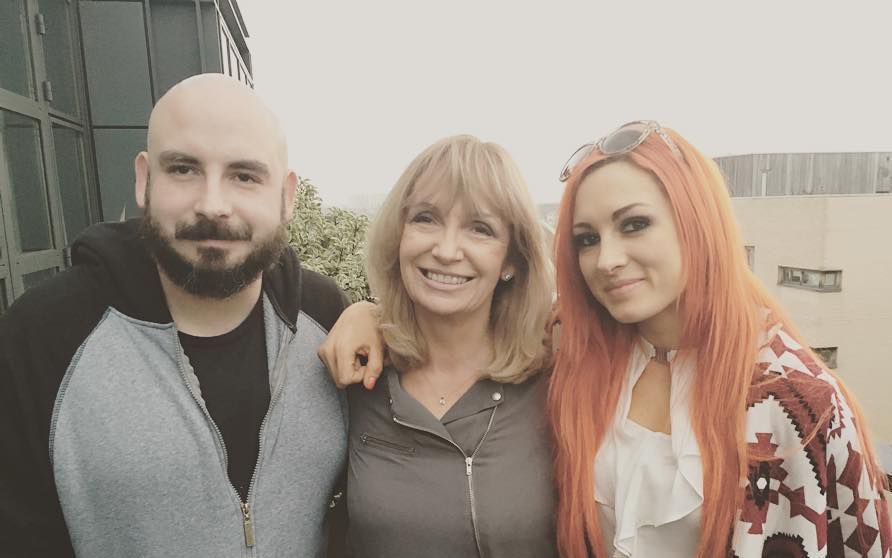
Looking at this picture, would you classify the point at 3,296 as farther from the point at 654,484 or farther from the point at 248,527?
the point at 654,484

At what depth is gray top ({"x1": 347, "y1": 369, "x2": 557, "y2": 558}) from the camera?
5.59 ft

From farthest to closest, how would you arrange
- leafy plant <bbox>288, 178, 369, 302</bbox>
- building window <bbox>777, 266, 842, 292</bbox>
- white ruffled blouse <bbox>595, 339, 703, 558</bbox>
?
building window <bbox>777, 266, 842, 292</bbox>, leafy plant <bbox>288, 178, 369, 302</bbox>, white ruffled blouse <bbox>595, 339, 703, 558</bbox>

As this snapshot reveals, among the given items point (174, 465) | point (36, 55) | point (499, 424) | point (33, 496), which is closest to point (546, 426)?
point (499, 424)

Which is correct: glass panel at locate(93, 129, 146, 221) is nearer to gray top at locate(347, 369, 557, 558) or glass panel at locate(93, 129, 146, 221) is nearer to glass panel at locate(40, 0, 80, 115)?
glass panel at locate(40, 0, 80, 115)

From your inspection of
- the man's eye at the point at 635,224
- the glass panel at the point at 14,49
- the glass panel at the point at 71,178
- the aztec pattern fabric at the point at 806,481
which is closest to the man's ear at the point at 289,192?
the man's eye at the point at 635,224

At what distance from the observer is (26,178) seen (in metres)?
4.38

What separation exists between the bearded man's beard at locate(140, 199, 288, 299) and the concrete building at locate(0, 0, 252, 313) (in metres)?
3.21

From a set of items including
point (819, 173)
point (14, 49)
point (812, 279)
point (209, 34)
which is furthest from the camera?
point (819, 173)

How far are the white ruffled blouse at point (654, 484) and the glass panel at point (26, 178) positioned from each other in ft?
15.2

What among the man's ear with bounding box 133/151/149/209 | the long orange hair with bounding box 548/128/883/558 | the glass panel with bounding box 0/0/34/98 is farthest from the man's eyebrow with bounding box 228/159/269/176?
the glass panel with bounding box 0/0/34/98

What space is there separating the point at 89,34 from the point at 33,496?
20.0ft

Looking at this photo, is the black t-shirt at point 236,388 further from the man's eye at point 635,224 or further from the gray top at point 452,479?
the man's eye at point 635,224

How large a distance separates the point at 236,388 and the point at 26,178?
13.2 ft

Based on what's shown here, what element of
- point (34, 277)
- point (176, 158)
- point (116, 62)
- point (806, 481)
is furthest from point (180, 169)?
point (116, 62)
